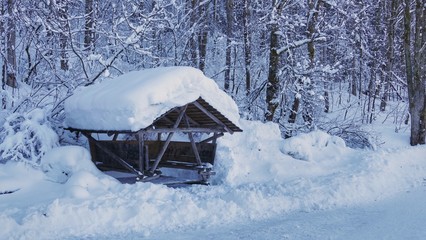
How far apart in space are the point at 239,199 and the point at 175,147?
4158mm

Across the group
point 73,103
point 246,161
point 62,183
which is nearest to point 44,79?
point 73,103

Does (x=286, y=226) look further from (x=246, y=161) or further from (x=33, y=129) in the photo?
(x=33, y=129)

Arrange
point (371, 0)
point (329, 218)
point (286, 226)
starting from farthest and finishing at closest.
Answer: point (371, 0) → point (329, 218) → point (286, 226)

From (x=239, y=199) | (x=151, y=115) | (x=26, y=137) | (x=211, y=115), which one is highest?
(x=151, y=115)

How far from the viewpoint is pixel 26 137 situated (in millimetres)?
10258

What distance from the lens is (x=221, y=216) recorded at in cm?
815

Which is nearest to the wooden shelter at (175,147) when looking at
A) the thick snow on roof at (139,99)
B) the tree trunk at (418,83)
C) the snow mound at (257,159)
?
the thick snow on roof at (139,99)

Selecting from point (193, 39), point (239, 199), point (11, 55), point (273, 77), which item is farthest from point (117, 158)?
point (193, 39)

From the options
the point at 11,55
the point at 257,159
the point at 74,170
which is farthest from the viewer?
the point at 11,55

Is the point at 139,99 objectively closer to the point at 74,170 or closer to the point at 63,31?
the point at 74,170

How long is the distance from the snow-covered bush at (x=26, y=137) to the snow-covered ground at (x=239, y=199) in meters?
0.28

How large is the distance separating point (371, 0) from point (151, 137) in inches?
662

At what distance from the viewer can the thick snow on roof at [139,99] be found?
9.30m

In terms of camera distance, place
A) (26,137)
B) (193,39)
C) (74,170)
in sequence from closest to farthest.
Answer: (74,170), (26,137), (193,39)
